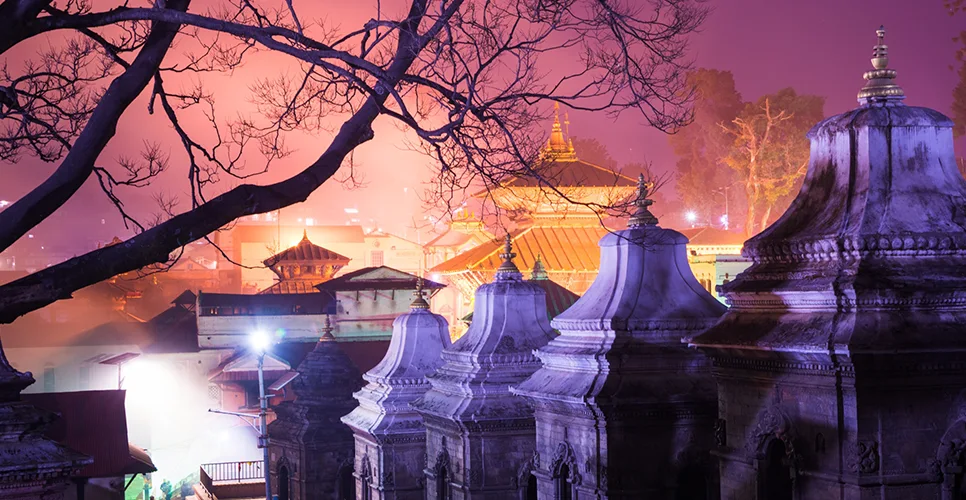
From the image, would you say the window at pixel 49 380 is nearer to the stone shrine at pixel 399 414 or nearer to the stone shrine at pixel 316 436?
the stone shrine at pixel 316 436

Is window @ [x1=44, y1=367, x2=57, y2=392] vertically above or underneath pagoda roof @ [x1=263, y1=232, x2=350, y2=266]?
underneath

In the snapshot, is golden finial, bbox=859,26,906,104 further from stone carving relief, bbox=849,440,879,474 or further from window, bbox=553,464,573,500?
window, bbox=553,464,573,500

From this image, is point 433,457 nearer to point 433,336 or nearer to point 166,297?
point 433,336

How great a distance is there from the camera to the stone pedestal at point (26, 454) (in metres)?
16.7

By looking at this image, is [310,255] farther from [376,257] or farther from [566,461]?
[566,461]

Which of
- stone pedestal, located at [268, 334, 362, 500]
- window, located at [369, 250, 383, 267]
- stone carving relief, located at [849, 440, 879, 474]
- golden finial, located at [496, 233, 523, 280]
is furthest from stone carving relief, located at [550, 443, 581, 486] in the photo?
window, located at [369, 250, 383, 267]

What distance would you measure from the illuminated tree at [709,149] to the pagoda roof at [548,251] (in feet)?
78.8

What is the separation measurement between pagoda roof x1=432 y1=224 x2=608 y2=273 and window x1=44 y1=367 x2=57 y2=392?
65.8ft

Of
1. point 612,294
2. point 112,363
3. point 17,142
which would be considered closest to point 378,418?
point 612,294

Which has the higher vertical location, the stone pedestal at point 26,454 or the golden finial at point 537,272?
the golden finial at point 537,272

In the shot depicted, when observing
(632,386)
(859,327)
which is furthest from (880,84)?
(632,386)

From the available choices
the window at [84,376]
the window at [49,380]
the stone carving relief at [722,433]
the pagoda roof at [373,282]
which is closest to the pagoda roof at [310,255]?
the pagoda roof at [373,282]

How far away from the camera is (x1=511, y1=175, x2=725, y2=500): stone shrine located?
17703mm

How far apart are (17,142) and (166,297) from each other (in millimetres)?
86318
